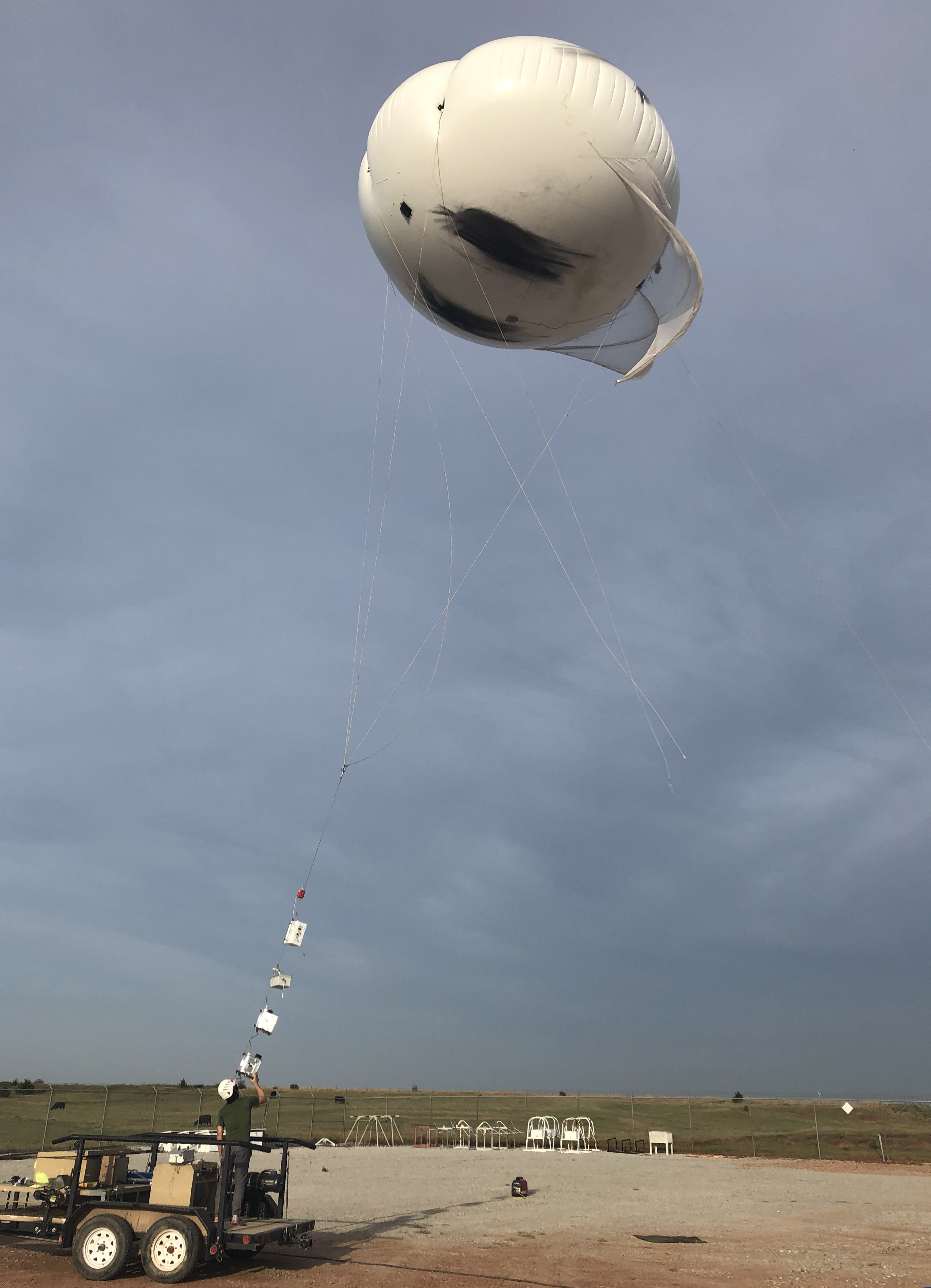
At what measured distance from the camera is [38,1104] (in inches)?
1563

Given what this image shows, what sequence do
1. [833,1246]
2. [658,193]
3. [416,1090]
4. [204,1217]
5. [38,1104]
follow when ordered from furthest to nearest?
1. [416,1090]
2. [38,1104]
3. [658,193]
4. [833,1246]
5. [204,1217]

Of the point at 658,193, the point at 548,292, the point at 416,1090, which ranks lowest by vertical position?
the point at 416,1090

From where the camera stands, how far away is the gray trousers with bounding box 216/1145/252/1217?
9461 mm

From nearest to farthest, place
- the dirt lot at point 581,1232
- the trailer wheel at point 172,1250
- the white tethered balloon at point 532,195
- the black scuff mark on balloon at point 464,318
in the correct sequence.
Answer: the trailer wheel at point 172,1250
the dirt lot at point 581,1232
the white tethered balloon at point 532,195
the black scuff mark on balloon at point 464,318

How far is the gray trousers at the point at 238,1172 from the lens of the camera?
9.46m

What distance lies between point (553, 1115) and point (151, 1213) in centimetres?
4488

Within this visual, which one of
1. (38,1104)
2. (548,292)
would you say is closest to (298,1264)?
(548,292)

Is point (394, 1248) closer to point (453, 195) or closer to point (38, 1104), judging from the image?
point (453, 195)

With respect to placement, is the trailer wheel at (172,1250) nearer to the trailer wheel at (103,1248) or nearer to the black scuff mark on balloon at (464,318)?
the trailer wheel at (103,1248)

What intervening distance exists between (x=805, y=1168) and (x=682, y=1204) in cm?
1267

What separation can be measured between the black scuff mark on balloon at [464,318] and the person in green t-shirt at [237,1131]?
11455 mm

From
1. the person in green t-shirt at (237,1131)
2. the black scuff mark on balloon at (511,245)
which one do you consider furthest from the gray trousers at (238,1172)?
the black scuff mark on balloon at (511,245)

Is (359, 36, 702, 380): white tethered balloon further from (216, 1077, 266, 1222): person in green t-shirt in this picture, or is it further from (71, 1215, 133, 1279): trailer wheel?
(71, 1215, 133, 1279): trailer wheel

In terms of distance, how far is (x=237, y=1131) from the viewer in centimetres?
1023
